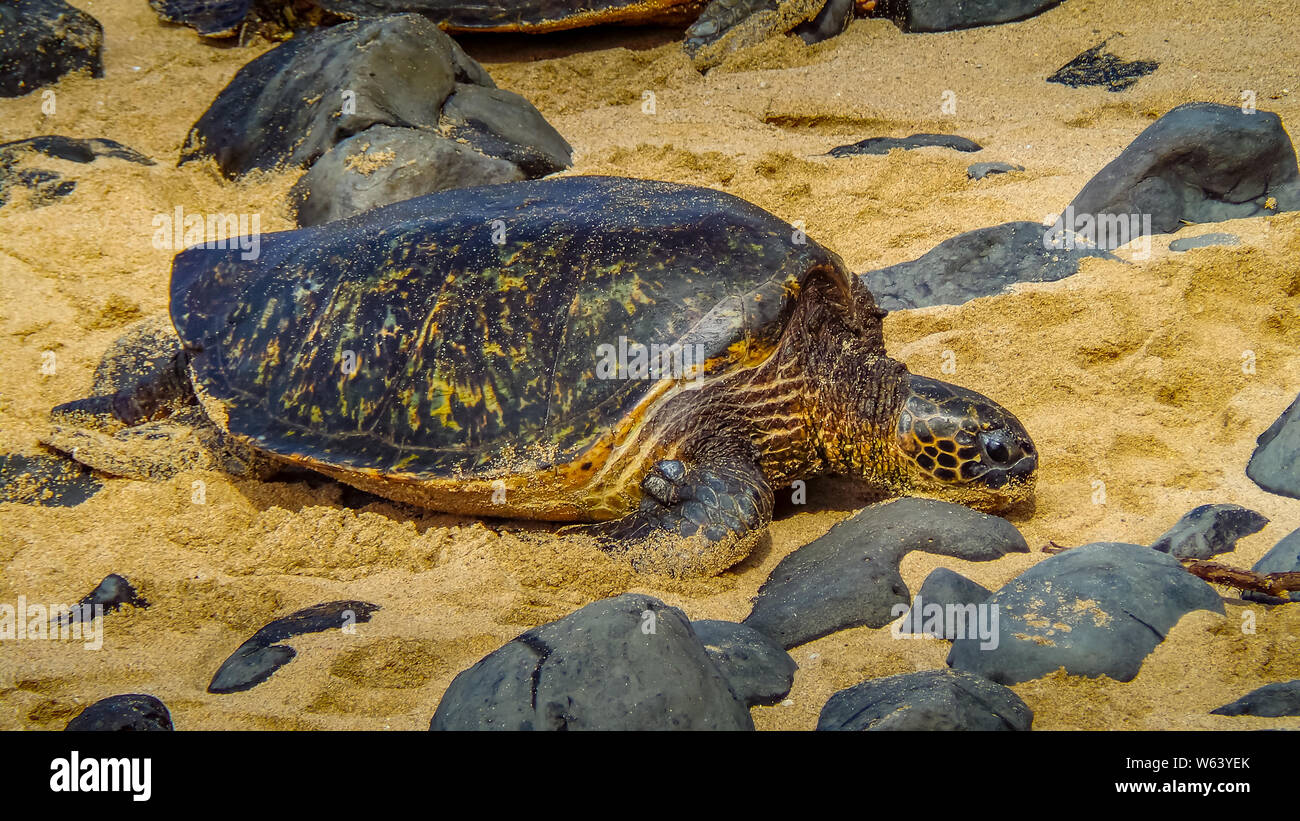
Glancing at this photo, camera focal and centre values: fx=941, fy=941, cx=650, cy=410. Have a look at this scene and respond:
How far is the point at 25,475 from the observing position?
10.6 ft

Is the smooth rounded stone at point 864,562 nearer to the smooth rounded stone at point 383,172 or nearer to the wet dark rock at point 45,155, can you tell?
the smooth rounded stone at point 383,172

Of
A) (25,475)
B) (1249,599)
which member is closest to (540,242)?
(25,475)

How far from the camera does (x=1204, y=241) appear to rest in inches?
143

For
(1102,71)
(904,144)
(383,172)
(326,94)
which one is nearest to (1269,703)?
(904,144)

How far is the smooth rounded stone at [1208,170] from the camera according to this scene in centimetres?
370

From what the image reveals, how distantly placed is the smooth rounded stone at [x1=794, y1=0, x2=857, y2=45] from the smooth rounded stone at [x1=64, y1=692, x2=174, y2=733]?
20.7 ft

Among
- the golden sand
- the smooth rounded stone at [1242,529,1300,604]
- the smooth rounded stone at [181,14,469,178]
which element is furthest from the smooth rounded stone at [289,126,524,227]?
the smooth rounded stone at [1242,529,1300,604]

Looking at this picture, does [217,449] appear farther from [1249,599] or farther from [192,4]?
[192,4]

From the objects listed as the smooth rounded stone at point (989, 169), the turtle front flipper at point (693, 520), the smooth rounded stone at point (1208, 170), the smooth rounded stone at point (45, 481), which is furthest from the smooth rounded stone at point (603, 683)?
the smooth rounded stone at point (989, 169)

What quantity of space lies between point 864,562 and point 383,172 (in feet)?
11.0

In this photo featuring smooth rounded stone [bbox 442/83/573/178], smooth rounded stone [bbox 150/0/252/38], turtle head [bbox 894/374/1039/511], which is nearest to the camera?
turtle head [bbox 894/374/1039/511]

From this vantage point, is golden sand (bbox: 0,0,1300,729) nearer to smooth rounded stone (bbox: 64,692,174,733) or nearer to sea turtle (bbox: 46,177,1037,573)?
smooth rounded stone (bbox: 64,692,174,733)

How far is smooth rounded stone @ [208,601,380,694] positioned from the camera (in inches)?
86.0

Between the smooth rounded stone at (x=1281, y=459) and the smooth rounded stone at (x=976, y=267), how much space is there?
117 cm
